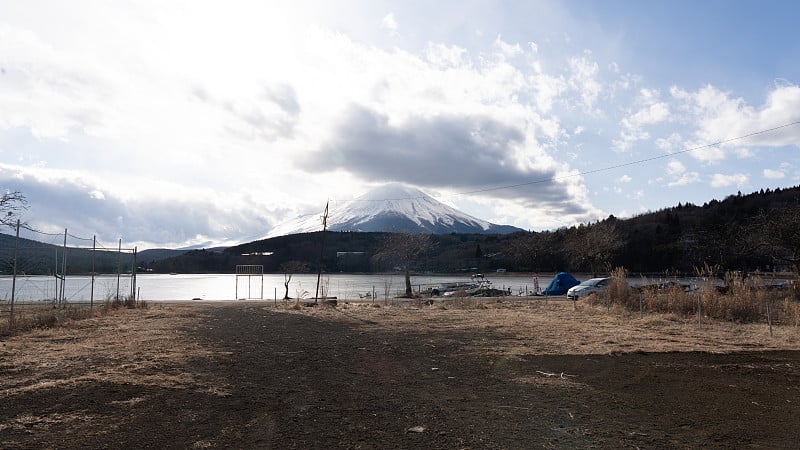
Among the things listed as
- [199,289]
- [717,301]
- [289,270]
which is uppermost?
[289,270]

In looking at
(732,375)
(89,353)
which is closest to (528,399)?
(732,375)

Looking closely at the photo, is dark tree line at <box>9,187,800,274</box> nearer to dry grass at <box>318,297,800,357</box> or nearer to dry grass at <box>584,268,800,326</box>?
dry grass at <box>584,268,800,326</box>

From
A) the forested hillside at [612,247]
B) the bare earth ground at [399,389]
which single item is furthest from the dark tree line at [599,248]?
the bare earth ground at [399,389]

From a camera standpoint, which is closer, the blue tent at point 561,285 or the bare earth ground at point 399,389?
the bare earth ground at point 399,389

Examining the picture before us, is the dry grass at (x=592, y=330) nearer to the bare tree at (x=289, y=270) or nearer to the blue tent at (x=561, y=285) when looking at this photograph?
the bare tree at (x=289, y=270)

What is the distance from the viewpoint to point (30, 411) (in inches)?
217

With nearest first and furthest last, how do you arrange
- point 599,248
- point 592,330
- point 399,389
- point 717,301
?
point 399,389, point 592,330, point 717,301, point 599,248

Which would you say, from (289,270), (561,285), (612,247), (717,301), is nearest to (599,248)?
(612,247)

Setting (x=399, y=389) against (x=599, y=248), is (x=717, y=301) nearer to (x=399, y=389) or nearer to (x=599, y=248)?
(x=399, y=389)

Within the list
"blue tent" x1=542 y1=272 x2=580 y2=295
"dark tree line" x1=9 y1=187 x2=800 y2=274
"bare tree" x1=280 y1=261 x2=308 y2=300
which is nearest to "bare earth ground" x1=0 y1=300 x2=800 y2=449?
"dark tree line" x1=9 y1=187 x2=800 y2=274

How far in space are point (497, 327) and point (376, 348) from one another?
191 inches

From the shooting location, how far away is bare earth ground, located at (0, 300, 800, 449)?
5.00 m

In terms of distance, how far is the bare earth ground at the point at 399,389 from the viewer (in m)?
5.00

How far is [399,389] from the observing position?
23.2 ft
